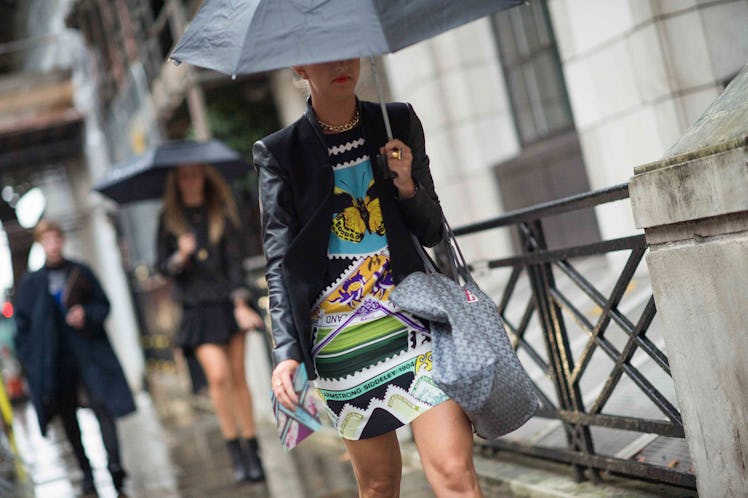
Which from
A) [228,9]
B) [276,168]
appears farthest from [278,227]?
[228,9]

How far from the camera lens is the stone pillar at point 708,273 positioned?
9.87 feet

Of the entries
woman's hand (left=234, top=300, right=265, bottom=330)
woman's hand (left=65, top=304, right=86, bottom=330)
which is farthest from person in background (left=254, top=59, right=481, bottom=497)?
woman's hand (left=65, top=304, right=86, bottom=330)

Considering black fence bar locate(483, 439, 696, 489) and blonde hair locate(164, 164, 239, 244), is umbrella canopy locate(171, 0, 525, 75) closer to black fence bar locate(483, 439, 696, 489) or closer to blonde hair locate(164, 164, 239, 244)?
black fence bar locate(483, 439, 696, 489)

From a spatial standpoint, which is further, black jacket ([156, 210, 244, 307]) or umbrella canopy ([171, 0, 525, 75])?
black jacket ([156, 210, 244, 307])

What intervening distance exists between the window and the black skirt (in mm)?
3894

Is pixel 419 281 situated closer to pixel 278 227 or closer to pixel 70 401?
pixel 278 227

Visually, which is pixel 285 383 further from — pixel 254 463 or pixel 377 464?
pixel 254 463

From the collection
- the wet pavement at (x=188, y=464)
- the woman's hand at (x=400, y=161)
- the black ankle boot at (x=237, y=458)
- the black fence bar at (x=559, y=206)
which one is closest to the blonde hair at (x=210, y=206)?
the black ankle boot at (x=237, y=458)

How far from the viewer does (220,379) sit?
6734 millimetres

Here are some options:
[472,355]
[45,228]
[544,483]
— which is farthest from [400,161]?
[45,228]

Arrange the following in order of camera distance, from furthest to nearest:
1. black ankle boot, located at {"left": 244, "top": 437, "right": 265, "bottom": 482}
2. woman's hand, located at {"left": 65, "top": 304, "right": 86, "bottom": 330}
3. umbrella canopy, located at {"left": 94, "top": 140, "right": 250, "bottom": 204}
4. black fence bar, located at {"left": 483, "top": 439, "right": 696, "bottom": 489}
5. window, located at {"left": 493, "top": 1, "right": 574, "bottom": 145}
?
window, located at {"left": 493, "top": 1, "right": 574, "bottom": 145}, woman's hand, located at {"left": 65, "top": 304, "right": 86, "bottom": 330}, umbrella canopy, located at {"left": 94, "top": 140, "right": 250, "bottom": 204}, black ankle boot, located at {"left": 244, "top": 437, "right": 265, "bottom": 482}, black fence bar, located at {"left": 483, "top": 439, "right": 696, "bottom": 489}

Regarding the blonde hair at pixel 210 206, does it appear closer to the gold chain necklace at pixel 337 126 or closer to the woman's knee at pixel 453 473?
the gold chain necklace at pixel 337 126

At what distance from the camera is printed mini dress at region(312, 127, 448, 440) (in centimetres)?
303

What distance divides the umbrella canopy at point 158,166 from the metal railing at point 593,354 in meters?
2.70
